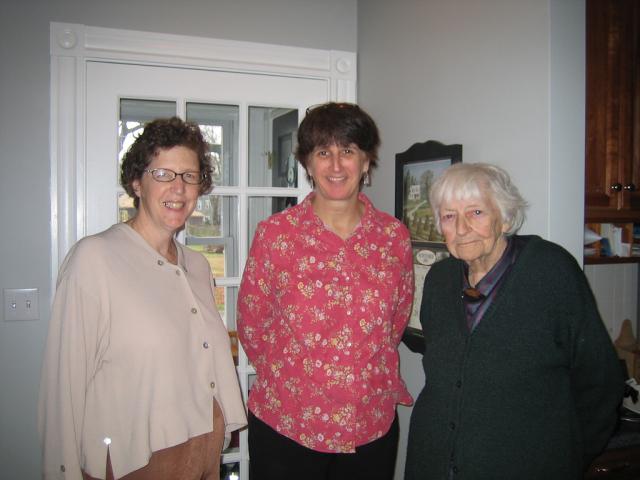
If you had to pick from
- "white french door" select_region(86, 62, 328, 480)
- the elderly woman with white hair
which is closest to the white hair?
the elderly woman with white hair

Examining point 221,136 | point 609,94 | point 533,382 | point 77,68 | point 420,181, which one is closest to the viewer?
point 533,382

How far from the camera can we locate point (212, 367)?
132 cm

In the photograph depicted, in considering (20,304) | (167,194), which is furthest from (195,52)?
(20,304)

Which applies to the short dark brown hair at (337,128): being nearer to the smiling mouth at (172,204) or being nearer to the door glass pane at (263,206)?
the smiling mouth at (172,204)

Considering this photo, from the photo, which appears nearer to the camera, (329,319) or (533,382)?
(533,382)

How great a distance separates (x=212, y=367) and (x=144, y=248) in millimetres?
393

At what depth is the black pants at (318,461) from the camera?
Result: 4.53 feet

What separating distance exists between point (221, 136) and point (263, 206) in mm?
377

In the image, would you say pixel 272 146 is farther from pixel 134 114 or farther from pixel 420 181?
pixel 420 181

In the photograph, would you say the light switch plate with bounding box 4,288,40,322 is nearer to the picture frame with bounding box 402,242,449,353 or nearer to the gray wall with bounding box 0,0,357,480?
the gray wall with bounding box 0,0,357,480

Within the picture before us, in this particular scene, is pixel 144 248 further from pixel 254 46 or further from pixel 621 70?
pixel 621 70

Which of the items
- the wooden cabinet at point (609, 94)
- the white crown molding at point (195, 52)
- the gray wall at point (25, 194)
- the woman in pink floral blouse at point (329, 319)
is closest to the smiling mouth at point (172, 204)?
the woman in pink floral blouse at point (329, 319)

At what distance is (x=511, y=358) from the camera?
1.08 m

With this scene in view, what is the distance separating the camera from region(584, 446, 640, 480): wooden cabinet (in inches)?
55.6
